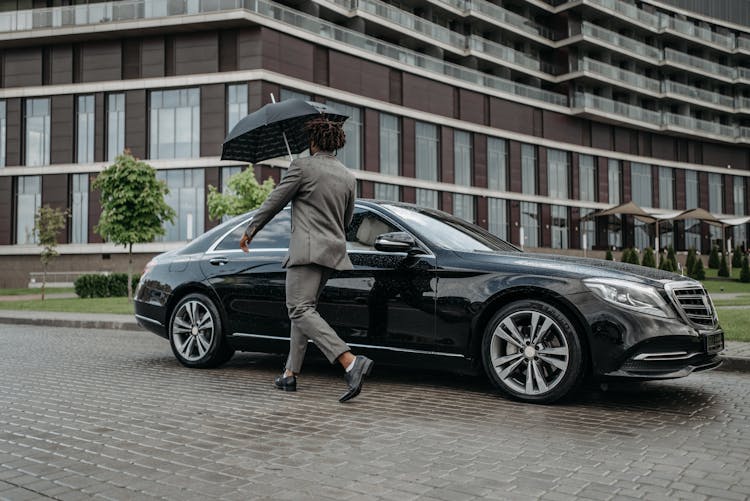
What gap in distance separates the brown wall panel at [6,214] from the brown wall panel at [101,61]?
22.9 feet

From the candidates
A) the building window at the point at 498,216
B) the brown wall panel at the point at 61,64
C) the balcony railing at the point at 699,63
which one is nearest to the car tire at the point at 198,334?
the brown wall panel at the point at 61,64

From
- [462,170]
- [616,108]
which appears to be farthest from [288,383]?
[616,108]

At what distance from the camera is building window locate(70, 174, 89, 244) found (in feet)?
120

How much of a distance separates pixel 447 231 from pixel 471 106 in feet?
136

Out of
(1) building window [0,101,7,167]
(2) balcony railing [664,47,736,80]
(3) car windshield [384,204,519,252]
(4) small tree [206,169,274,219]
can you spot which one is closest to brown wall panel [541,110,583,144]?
(2) balcony railing [664,47,736,80]

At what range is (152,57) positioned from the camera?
1401 inches

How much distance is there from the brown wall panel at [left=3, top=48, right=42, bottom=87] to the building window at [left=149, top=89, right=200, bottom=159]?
6662 mm

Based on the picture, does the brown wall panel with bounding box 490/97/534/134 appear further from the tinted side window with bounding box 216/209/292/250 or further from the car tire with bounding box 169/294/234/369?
the car tire with bounding box 169/294/234/369

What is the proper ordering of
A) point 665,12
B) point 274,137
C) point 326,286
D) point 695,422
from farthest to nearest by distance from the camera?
point 665,12, point 274,137, point 326,286, point 695,422

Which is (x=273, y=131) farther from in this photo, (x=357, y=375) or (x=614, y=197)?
(x=614, y=197)

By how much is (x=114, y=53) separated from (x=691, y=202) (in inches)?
1795

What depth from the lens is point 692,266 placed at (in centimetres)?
3794

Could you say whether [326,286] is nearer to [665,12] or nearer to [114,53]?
[114,53]

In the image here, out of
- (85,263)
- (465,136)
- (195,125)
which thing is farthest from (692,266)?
(85,263)
